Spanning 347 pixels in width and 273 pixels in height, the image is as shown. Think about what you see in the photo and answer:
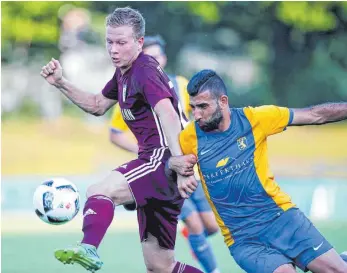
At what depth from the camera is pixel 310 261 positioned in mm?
5629

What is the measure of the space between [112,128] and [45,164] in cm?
1216

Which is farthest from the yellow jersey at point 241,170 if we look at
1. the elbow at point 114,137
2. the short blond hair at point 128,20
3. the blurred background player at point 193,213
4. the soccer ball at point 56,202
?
the elbow at point 114,137

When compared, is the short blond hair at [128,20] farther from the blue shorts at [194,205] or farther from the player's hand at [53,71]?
the blue shorts at [194,205]

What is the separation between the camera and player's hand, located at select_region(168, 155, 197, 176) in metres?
5.58

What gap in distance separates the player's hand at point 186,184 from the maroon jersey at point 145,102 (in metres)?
0.52

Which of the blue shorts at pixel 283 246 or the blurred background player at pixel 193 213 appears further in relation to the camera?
the blurred background player at pixel 193 213

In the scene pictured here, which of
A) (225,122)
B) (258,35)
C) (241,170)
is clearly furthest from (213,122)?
(258,35)

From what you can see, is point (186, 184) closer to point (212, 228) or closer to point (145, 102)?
point (145, 102)

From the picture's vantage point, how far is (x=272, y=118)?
5.79 m

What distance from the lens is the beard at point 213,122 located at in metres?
5.69

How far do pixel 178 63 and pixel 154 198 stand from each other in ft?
53.7

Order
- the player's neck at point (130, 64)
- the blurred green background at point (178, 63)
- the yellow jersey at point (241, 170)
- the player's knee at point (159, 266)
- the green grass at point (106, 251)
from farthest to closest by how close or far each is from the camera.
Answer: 1. the blurred green background at point (178, 63)
2. the green grass at point (106, 251)
3. the player's knee at point (159, 266)
4. the player's neck at point (130, 64)
5. the yellow jersey at point (241, 170)

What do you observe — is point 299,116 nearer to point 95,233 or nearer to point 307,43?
point 95,233

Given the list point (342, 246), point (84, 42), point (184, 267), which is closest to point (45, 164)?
point (84, 42)
